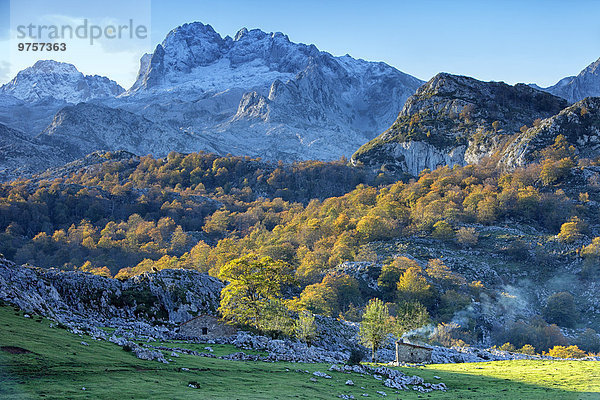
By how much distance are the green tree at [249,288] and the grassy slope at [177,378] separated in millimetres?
17180

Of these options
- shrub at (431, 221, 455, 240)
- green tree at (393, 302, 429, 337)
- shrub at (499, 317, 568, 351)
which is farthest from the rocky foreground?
shrub at (431, 221, 455, 240)

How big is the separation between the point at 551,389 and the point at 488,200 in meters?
128

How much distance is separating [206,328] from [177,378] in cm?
3074

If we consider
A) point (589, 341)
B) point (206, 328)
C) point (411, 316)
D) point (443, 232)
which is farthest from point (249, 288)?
point (443, 232)

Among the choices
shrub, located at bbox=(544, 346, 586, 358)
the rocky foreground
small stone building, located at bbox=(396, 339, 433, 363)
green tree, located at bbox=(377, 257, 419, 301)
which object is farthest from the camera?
green tree, located at bbox=(377, 257, 419, 301)

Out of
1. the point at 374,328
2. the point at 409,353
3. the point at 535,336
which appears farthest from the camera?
the point at 535,336

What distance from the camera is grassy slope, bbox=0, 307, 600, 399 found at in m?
23.8

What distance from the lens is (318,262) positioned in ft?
421

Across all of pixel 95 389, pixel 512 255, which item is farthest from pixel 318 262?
pixel 95 389

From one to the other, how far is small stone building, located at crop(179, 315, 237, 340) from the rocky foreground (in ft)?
6.09

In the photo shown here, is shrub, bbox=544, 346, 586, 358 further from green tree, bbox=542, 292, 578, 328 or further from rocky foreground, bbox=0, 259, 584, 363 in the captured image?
rocky foreground, bbox=0, 259, 584, 363

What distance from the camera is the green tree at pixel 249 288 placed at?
211 ft

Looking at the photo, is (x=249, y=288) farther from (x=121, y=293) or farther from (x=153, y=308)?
(x=121, y=293)

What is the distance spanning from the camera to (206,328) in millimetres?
59375
